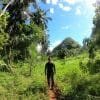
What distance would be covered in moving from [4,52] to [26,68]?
11.8 feet

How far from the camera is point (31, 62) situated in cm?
3319

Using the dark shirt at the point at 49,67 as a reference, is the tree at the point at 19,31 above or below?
above

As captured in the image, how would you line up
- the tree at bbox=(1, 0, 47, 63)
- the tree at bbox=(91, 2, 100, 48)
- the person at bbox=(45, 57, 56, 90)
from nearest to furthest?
the person at bbox=(45, 57, 56, 90)
the tree at bbox=(91, 2, 100, 48)
the tree at bbox=(1, 0, 47, 63)

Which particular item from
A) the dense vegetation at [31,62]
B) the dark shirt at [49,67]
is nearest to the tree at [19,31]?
the dense vegetation at [31,62]

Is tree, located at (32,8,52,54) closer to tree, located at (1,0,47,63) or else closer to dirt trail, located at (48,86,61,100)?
tree, located at (1,0,47,63)

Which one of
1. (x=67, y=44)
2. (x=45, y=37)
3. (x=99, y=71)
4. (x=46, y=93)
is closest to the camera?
(x=46, y=93)

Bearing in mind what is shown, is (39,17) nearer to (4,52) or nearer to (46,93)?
(4,52)

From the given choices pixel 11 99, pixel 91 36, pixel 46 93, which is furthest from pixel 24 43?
pixel 11 99

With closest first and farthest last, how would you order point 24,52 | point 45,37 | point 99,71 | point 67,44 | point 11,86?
point 11,86
point 99,71
point 24,52
point 45,37
point 67,44

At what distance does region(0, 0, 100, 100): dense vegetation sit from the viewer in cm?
2025

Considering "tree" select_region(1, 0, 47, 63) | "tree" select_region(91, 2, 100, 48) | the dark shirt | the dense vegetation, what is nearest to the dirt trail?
the dense vegetation

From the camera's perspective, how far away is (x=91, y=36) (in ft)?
85.8

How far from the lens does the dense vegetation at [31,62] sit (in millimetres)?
20250

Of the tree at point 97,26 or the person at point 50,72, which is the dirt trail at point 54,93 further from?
the tree at point 97,26
